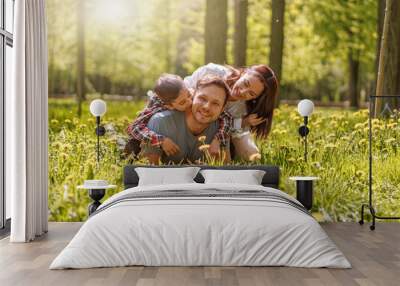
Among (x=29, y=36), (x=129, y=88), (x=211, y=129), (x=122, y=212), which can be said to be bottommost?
(x=122, y=212)

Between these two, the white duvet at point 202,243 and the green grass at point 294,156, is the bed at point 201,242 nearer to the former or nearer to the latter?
the white duvet at point 202,243

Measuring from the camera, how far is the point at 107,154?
24.6 ft

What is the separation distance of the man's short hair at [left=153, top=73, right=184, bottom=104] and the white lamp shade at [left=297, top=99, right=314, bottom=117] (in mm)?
1532

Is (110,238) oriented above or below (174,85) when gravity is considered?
below

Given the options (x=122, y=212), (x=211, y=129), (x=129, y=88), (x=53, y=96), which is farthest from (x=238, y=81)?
(x=122, y=212)

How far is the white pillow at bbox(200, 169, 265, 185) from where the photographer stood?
6816 mm

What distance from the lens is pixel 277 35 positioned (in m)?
7.64

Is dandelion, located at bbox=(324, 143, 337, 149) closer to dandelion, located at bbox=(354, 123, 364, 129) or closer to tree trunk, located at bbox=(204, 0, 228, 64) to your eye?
dandelion, located at bbox=(354, 123, 364, 129)

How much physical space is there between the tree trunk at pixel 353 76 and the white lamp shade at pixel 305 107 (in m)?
0.63

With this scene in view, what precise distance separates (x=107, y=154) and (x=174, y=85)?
1.23 meters

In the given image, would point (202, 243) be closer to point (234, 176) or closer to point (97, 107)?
Result: point (234, 176)

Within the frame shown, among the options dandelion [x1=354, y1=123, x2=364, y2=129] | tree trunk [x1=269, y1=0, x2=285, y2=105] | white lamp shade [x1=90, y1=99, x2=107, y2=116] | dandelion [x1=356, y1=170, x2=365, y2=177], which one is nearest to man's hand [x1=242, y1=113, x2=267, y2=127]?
tree trunk [x1=269, y1=0, x2=285, y2=105]

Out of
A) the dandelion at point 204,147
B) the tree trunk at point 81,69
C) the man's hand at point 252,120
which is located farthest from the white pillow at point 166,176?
the tree trunk at point 81,69

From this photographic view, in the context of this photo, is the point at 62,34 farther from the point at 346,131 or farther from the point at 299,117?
the point at 346,131
